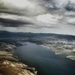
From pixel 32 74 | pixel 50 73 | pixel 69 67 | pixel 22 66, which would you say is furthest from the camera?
pixel 69 67

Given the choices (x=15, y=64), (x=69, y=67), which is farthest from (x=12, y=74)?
(x=69, y=67)

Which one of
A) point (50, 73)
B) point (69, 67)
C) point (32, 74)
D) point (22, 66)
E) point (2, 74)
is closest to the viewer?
point (2, 74)

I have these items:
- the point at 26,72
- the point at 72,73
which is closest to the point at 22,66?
the point at 26,72

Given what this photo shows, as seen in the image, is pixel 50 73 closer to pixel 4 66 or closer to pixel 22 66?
pixel 22 66

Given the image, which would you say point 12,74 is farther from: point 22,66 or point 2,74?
point 22,66

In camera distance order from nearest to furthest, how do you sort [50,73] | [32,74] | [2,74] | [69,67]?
[2,74], [32,74], [50,73], [69,67]

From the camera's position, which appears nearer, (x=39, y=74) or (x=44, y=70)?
(x=39, y=74)

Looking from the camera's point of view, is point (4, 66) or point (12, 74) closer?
point (12, 74)

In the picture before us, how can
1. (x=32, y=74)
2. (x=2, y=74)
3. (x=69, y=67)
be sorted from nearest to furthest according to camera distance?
1. (x=2, y=74)
2. (x=32, y=74)
3. (x=69, y=67)
